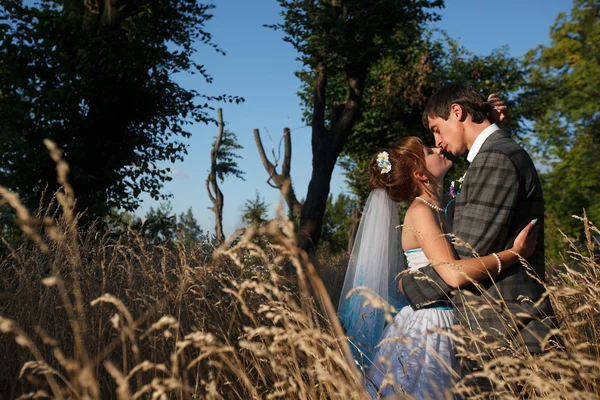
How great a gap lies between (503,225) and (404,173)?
3.85ft

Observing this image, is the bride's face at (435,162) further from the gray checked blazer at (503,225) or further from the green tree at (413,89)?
the green tree at (413,89)

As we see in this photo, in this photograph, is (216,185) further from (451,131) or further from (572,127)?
(451,131)

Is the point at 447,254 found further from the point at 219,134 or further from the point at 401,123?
the point at 401,123

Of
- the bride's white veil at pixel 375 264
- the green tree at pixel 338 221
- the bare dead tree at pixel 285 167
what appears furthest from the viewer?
the green tree at pixel 338 221

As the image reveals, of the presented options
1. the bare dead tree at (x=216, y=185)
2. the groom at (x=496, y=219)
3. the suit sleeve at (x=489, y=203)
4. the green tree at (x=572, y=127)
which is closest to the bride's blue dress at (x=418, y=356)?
the groom at (x=496, y=219)

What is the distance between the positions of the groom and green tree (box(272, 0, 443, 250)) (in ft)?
29.0

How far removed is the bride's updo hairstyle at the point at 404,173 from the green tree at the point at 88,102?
6955 millimetres

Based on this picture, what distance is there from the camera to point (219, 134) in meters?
19.5

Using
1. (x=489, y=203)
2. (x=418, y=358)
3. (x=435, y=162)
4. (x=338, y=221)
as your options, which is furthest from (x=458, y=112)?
(x=338, y=221)

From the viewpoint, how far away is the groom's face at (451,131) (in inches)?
111

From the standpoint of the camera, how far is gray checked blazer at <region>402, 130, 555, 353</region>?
247 cm

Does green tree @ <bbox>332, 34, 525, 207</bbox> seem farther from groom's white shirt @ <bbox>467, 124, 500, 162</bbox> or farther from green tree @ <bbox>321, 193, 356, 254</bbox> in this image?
groom's white shirt @ <bbox>467, 124, 500, 162</bbox>

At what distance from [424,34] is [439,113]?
22.3 meters

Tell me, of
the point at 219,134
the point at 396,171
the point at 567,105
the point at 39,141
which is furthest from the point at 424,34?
the point at 396,171
